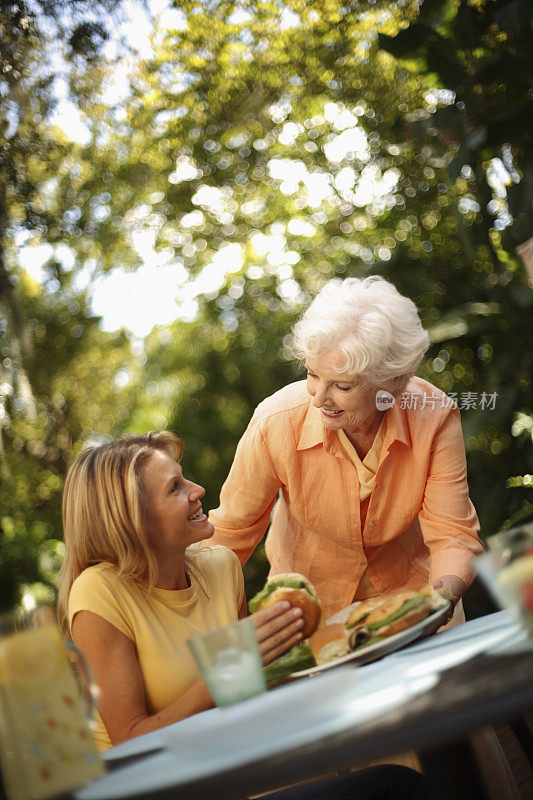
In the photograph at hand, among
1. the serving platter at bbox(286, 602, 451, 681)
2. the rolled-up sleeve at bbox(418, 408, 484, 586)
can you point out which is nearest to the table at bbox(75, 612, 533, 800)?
the serving platter at bbox(286, 602, 451, 681)

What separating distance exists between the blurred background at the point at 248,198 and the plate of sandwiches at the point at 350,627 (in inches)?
66.8

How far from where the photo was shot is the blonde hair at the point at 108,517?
138 cm

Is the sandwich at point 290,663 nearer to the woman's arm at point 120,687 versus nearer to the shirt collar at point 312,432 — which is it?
the woman's arm at point 120,687

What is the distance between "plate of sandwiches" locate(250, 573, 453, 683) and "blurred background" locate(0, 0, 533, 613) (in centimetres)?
170

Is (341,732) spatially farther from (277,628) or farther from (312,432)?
(312,432)

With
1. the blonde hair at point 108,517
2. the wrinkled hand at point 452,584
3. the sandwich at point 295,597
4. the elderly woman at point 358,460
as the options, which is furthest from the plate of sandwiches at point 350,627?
the elderly woman at point 358,460

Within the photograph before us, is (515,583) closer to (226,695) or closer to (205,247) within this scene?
(226,695)

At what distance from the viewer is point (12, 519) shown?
4117mm

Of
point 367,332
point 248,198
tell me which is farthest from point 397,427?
point 248,198

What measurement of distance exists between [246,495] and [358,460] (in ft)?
0.96

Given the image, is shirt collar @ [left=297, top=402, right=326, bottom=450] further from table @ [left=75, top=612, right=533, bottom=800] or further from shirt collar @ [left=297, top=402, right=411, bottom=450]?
table @ [left=75, top=612, right=533, bottom=800]

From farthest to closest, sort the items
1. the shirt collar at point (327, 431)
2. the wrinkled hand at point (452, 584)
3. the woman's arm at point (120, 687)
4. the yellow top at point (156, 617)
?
the shirt collar at point (327, 431) → the wrinkled hand at point (452, 584) → the yellow top at point (156, 617) → the woman's arm at point (120, 687)

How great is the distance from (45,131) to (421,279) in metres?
1.86

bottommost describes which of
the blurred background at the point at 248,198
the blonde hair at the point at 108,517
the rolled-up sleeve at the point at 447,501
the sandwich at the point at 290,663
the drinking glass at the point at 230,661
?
the sandwich at the point at 290,663
